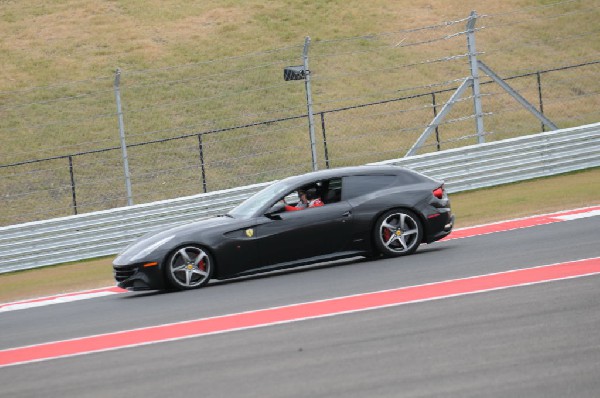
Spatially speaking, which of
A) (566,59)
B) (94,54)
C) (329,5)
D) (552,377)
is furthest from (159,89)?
(552,377)

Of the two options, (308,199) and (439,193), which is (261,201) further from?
(439,193)

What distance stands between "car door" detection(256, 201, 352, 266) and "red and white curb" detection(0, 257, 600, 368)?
253cm

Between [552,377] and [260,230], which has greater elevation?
[260,230]

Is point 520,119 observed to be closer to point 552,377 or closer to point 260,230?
point 260,230

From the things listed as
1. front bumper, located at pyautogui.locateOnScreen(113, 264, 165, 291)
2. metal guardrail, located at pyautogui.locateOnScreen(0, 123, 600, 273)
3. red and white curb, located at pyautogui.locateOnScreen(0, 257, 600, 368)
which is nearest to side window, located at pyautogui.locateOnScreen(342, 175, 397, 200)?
front bumper, located at pyautogui.locateOnScreen(113, 264, 165, 291)

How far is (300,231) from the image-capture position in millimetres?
13305

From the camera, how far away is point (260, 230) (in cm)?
1327

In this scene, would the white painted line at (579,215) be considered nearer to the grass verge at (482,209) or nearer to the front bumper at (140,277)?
the grass verge at (482,209)

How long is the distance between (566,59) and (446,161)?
2438cm

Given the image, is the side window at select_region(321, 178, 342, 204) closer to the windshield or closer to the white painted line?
the windshield

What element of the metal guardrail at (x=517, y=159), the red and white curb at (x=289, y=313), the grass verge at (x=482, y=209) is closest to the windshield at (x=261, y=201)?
the grass verge at (x=482, y=209)

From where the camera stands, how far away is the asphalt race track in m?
7.07

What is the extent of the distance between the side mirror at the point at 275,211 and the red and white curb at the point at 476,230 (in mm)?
2354

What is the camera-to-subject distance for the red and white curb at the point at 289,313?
980 centimetres
